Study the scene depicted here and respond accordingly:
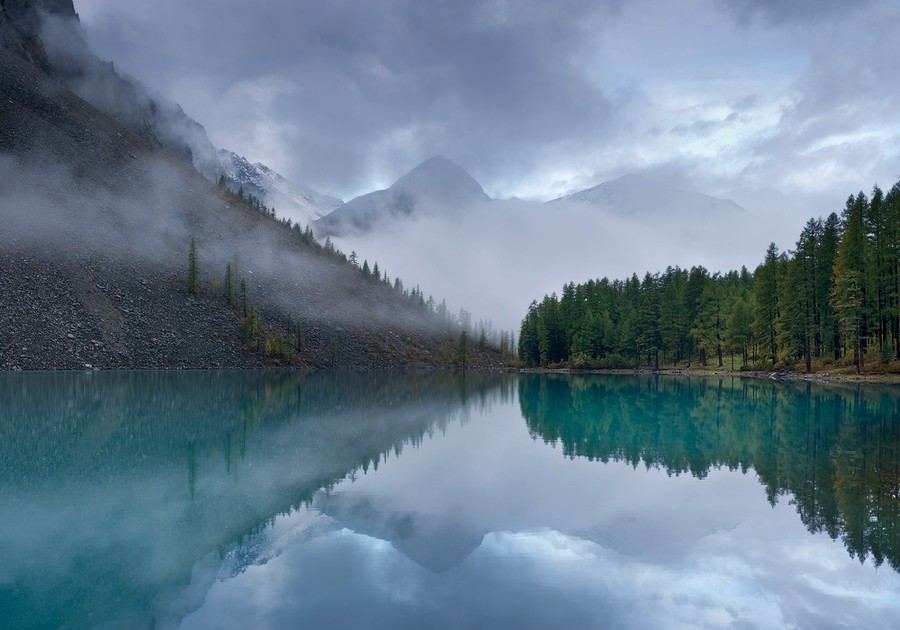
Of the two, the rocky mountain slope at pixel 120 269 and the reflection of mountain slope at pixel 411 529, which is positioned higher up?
the rocky mountain slope at pixel 120 269

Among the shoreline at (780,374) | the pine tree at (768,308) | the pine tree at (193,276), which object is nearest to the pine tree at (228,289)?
the pine tree at (193,276)

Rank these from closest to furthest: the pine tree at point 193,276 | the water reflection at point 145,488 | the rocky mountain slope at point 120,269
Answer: the water reflection at point 145,488 → the rocky mountain slope at point 120,269 → the pine tree at point 193,276

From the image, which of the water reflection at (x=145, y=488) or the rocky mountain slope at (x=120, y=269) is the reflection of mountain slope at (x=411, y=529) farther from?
the rocky mountain slope at (x=120, y=269)

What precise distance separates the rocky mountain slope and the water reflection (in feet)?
238

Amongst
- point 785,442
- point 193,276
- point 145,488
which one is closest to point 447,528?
point 145,488

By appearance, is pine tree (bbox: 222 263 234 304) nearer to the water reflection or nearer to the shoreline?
the shoreline

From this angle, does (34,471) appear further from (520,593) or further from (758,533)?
(758,533)

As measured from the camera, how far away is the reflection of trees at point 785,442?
15234 millimetres

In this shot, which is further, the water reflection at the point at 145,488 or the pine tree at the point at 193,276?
the pine tree at the point at 193,276

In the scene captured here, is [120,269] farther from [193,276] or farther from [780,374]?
[780,374]

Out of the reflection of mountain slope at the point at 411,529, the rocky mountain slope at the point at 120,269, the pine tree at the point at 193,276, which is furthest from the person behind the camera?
the pine tree at the point at 193,276

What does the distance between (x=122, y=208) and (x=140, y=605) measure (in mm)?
173642

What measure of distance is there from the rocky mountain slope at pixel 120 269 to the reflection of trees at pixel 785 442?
298 feet

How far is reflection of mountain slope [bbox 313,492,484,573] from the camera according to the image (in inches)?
494
